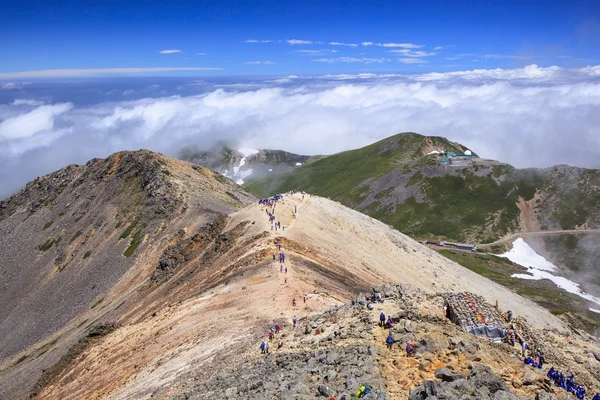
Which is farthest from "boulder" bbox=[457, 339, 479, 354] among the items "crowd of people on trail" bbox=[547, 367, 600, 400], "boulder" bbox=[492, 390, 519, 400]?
"boulder" bbox=[492, 390, 519, 400]

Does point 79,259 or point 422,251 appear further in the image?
point 79,259

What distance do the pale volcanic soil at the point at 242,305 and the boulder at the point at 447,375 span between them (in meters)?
14.0

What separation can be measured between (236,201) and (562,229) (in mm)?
149246

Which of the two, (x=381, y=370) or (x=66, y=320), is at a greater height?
(x=381, y=370)

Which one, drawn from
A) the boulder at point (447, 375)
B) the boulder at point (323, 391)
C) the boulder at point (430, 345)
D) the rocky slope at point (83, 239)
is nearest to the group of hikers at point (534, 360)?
the boulder at point (430, 345)

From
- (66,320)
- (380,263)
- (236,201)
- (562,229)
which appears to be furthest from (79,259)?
(562,229)

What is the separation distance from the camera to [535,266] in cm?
16988

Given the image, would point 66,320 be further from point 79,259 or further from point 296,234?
point 296,234

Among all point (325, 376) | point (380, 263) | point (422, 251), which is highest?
point (325, 376)

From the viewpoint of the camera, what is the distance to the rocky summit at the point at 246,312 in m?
25.1

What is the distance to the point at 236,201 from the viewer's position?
12925cm

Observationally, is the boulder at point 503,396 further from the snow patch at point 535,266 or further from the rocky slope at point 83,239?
the snow patch at point 535,266

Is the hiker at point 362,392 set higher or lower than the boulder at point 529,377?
higher

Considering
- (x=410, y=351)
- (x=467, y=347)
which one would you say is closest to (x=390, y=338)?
(x=410, y=351)
